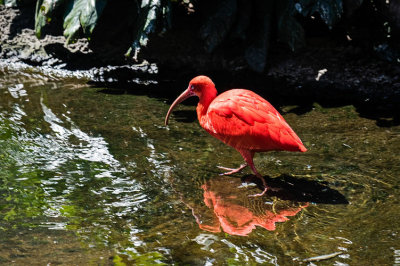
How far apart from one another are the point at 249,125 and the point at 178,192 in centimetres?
77

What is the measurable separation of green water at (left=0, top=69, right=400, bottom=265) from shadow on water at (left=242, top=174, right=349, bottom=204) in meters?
0.02

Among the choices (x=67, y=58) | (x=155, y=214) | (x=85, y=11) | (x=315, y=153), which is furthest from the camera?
(x=67, y=58)

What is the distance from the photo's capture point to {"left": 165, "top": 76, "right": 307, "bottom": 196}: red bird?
4020mm

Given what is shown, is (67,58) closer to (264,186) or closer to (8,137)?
(8,137)

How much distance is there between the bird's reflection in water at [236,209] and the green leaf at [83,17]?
2998 mm

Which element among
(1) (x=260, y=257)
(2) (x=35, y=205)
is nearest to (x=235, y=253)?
(1) (x=260, y=257)

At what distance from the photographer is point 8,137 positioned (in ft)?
16.2

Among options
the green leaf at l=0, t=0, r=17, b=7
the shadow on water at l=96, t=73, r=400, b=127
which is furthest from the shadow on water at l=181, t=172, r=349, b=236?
the green leaf at l=0, t=0, r=17, b=7

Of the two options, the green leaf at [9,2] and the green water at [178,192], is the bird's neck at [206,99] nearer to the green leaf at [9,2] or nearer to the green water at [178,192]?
the green water at [178,192]

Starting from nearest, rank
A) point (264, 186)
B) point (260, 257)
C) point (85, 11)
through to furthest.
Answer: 1. point (260, 257)
2. point (264, 186)
3. point (85, 11)

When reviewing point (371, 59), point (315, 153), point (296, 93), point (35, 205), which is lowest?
point (35, 205)

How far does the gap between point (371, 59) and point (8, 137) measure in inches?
177

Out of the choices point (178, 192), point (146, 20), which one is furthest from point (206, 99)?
point (146, 20)

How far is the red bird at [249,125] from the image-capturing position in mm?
4020
